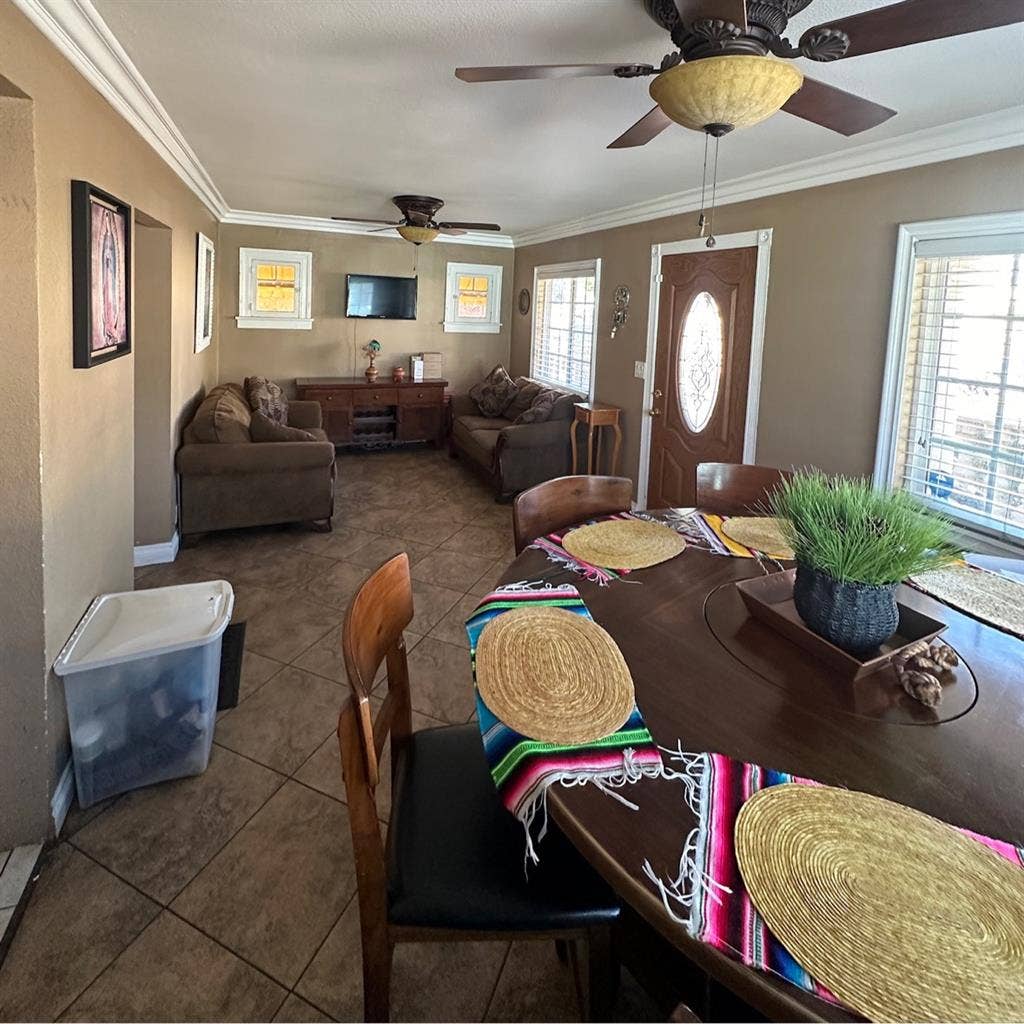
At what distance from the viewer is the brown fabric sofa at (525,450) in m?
5.34

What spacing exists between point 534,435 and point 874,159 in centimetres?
294

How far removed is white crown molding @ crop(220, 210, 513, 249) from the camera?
20.3 ft

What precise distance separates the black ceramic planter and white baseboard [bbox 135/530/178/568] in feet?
12.2

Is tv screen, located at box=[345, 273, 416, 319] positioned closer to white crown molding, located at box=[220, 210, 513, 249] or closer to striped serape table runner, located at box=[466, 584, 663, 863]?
white crown molding, located at box=[220, 210, 513, 249]

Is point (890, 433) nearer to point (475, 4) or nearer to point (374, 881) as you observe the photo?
point (475, 4)

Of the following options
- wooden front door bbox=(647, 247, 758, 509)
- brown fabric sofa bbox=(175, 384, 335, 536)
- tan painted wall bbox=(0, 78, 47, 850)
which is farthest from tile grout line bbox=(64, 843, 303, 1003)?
wooden front door bbox=(647, 247, 758, 509)

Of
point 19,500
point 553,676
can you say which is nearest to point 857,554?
point 553,676

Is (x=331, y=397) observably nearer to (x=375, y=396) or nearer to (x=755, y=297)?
(x=375, y=396)

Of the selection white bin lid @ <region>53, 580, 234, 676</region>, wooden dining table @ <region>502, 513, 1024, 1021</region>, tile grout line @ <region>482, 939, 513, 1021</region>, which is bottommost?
tile grout line @ <region>482, 939, 513, 1021</region>

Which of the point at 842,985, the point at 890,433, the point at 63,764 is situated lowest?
the point at 63,764

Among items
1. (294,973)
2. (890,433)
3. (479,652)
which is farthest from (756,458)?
(294,973)

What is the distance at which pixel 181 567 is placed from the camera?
3.87m

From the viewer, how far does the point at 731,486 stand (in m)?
2.59

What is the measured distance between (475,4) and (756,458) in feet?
9.29
